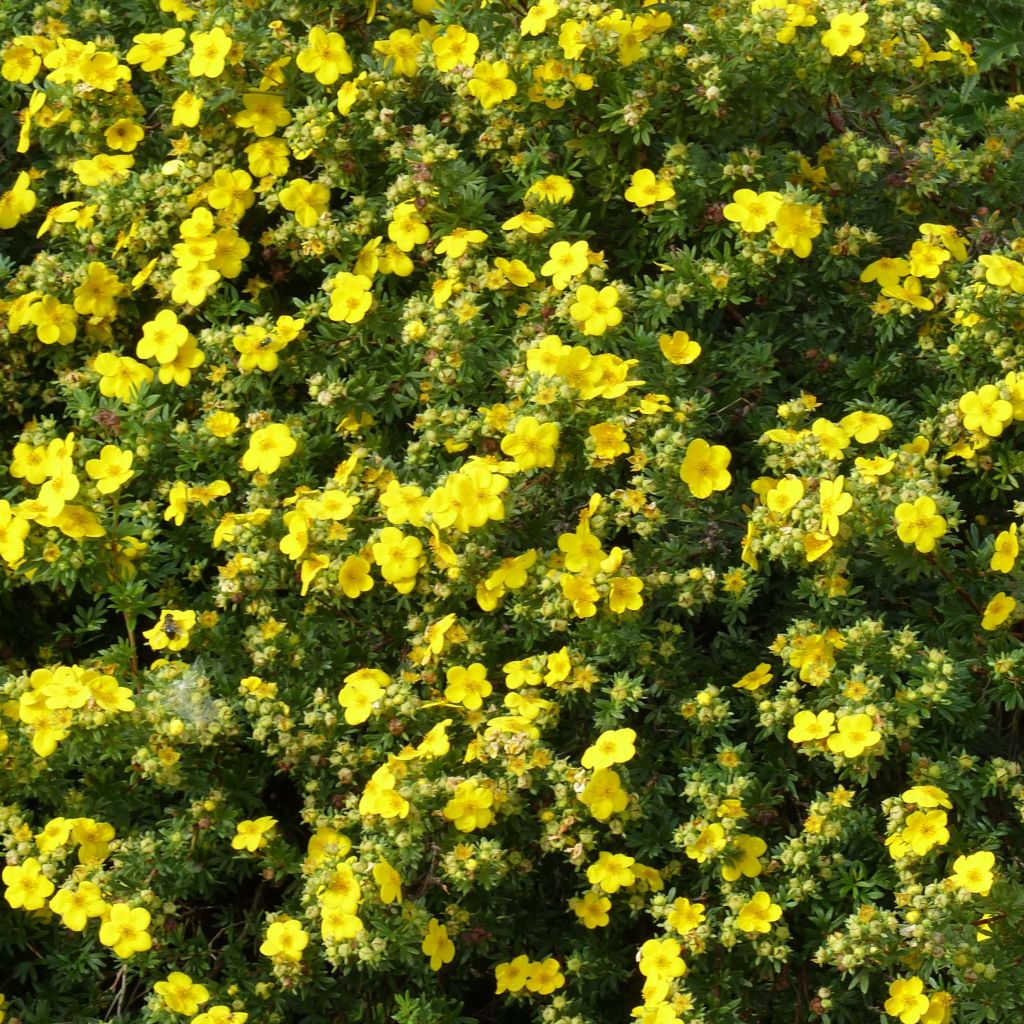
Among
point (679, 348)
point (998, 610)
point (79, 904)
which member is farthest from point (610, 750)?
point (79, 904)

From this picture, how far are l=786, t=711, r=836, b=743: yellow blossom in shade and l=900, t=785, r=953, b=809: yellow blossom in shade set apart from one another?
20 cm

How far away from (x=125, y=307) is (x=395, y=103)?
87cm

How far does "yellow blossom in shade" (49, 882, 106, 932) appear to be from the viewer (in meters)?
3.01

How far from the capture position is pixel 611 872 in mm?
3129

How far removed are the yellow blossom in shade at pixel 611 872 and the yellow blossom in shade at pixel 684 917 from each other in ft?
0.36

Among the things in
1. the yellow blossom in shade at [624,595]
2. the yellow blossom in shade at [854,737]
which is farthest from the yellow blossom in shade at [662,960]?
the yellow blossom in shade at [624,595]

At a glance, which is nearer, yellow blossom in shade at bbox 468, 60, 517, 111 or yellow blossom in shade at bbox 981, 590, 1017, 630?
yellow blossom in shade at bbox 981, 590, 1017, 630

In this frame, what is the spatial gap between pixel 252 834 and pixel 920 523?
1.54 meters

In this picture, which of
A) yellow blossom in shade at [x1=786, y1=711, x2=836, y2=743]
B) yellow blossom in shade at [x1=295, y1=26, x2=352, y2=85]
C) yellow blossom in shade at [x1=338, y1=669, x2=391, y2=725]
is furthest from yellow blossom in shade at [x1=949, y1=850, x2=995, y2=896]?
yellow blossom in shade at [x1=295, y1=26, x2=352, y2=85]

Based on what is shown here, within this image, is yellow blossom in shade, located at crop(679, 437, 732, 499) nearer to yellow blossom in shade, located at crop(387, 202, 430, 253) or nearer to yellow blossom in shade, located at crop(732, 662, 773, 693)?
yellow blossom in shade, located at crop(732, 662, 773, 693)

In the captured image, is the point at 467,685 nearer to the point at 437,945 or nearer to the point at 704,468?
the point at 437,945

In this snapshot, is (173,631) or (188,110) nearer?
(173,631)

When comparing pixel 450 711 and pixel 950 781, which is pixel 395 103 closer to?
pixel 450 711

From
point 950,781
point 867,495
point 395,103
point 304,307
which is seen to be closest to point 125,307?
point 304,307
